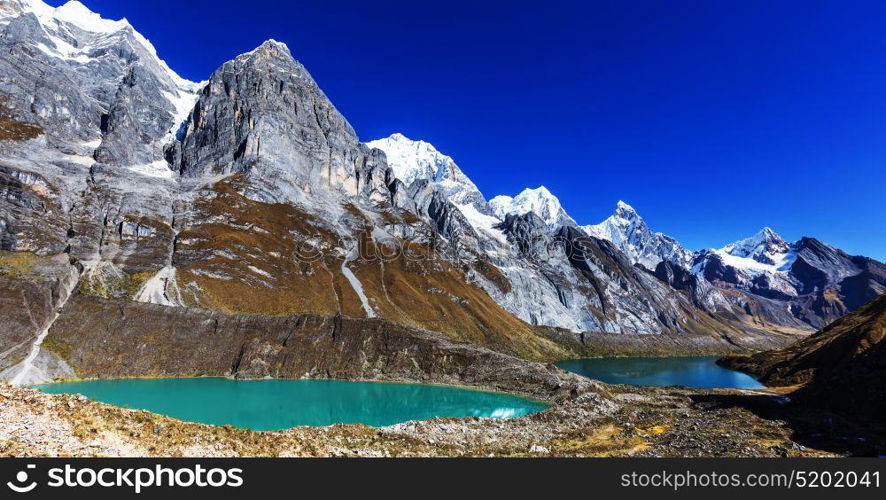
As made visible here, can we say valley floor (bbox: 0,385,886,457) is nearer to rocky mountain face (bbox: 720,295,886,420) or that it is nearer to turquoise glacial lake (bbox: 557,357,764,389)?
rocky mountain face (bbox: 720,295,886,420)

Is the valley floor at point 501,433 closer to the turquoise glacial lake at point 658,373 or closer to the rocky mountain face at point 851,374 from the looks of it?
the rocky mountain face at point 851,374

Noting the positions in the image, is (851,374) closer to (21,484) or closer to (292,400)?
(292,400)

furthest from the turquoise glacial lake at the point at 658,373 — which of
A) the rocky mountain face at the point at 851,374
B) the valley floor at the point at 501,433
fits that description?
the valley floor at the point at 501,433

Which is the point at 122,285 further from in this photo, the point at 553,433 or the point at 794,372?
the point at 794,372

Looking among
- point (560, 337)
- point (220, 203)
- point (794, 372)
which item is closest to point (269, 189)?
point (220, 203)

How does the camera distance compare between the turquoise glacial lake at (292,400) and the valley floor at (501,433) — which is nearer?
the valley floor at (501,433)

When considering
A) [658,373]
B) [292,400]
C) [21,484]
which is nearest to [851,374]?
[292,400]

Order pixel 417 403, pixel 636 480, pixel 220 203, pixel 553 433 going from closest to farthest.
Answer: pixel 636 480, pixel 553 433, pixel 417 403, pixel 220 203
